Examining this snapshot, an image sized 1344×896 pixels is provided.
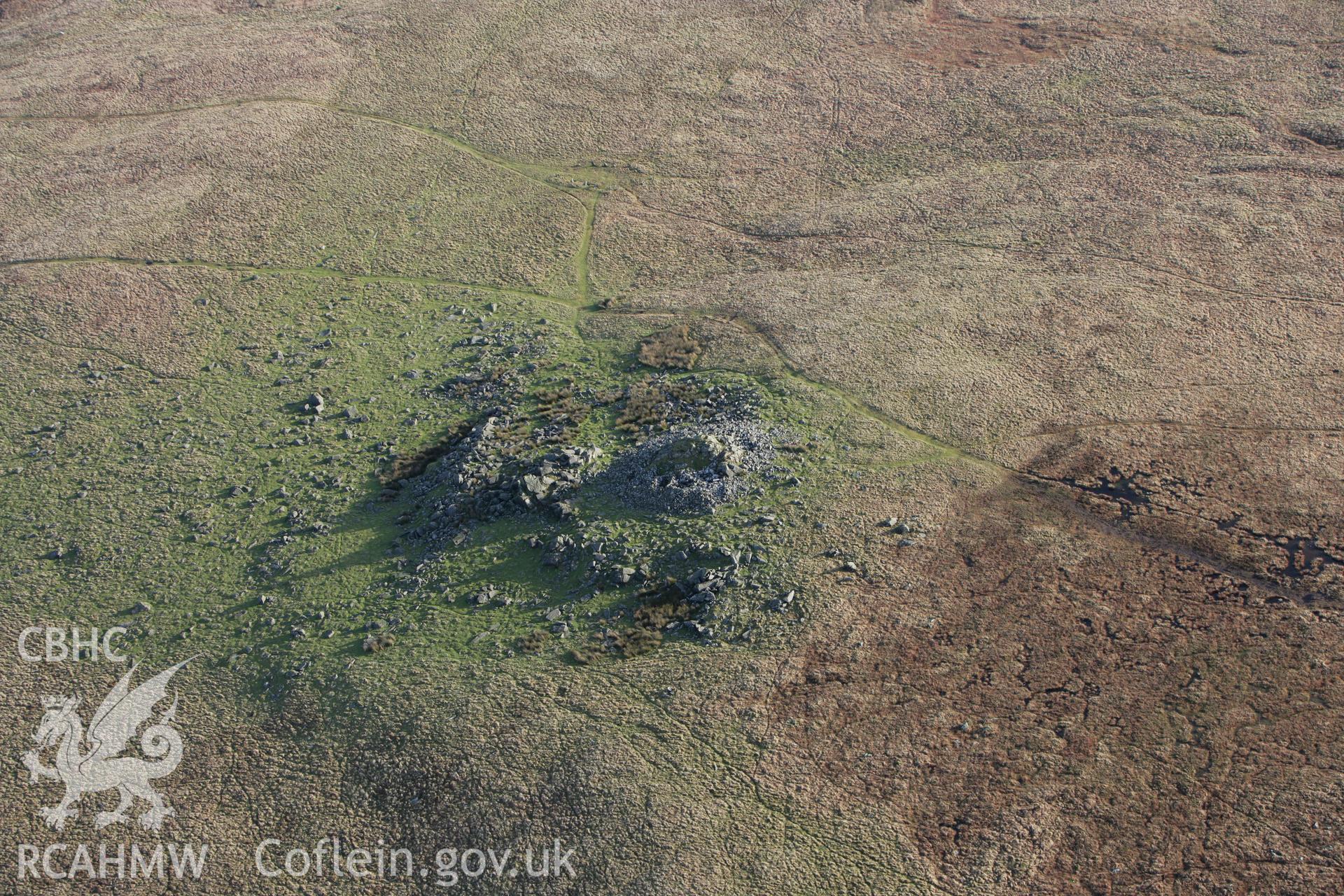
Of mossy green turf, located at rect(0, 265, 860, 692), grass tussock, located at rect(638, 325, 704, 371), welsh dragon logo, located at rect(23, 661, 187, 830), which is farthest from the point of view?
grass tussock, located at rect(638, 325, 704, 371)

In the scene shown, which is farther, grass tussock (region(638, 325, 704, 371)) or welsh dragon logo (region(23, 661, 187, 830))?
grass tussock (region(638, 325, 704, 371))

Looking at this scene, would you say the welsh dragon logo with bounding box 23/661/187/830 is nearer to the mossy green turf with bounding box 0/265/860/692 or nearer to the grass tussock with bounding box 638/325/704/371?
the mossy green turf with bounding box 0/265/860/692

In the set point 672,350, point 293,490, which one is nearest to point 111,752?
point 293,490

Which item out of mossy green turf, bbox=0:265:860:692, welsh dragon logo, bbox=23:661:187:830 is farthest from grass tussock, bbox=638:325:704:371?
welsh dragon logo, bbox=23:661:187:830

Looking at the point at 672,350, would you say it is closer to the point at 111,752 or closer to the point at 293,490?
the point at 293,490

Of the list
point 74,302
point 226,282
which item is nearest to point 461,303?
point 226,282

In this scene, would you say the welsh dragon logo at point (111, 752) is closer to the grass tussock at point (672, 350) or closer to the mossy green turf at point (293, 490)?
the mossy green turf at point (293, 490)

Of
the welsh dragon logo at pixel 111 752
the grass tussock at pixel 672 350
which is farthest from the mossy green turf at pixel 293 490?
the welsh dragon logo at pixel 111 752

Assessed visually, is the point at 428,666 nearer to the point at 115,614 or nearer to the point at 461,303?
the point at 115,614
